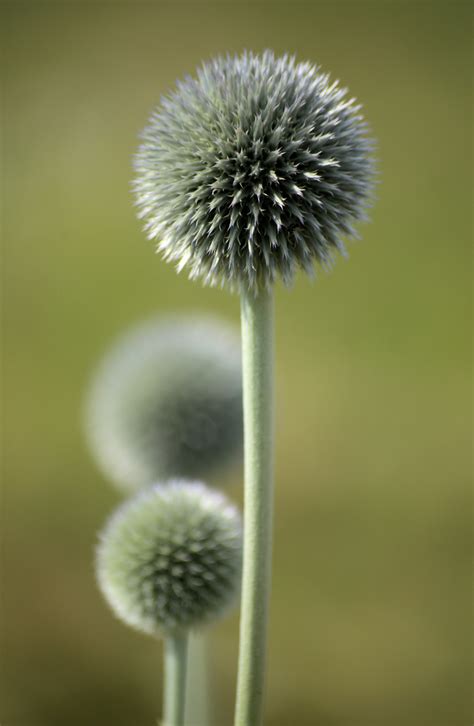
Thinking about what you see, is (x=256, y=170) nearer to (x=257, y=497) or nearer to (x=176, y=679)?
(x=257, y=497)

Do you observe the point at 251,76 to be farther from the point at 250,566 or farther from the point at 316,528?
the point at 316,528

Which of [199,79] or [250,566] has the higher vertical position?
[199,79]

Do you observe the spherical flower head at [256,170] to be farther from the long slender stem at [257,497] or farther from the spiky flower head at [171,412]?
the spiky flower head at [171,412]

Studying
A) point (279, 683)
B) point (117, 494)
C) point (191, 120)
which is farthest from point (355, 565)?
point (191, 120)

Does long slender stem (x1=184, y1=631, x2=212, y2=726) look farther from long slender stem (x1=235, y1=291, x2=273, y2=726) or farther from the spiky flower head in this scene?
long slender stem (x1=235, y1=291, x2=273, y2=726)

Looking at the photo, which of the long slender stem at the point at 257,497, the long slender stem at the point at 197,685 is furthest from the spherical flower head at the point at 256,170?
the long slender stem at the point at 197,685

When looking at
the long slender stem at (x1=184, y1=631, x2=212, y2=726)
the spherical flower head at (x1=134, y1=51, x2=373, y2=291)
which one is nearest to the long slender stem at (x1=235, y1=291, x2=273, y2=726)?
the spherical flower head at (x1=134, y1=51, x2=373, y2=291)
